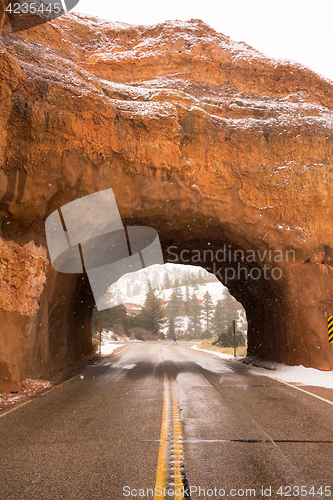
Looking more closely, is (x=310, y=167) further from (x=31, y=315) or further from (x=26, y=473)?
(x=26, y=473)

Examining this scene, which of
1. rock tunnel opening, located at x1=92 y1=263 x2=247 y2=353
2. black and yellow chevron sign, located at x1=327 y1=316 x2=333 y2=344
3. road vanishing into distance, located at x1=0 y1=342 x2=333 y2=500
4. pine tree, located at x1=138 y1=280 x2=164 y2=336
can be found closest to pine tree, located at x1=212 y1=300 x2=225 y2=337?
rock tunnel opening, located at x1=92 y1=263 x2=247 y2=353

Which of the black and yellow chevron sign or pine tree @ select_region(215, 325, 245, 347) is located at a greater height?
the black and yellow chevron sign

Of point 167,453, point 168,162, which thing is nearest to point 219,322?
point 168,162

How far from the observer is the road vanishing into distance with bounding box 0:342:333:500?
3518 millimetres

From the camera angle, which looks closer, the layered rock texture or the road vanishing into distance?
the road vanishing into distance

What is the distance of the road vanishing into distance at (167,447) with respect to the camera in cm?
352

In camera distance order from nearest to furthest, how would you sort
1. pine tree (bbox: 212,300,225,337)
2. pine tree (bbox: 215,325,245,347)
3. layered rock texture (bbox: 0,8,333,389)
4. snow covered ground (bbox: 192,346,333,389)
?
layered rock texture (bbox: 0,8,333,389) → snow covered ground (bbox: 192,346,333,389) → pine tree (bbox: 215,325,245,347) → pine tree (bbox: 212,300,225,337)

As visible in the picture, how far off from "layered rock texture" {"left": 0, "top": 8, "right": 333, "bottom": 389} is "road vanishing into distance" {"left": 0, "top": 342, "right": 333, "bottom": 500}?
12.4 feet

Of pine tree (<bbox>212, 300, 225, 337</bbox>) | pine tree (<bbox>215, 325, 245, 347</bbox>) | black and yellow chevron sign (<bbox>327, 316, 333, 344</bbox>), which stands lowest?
pine tree (<bbox>212, 300, 225, 337</bbox>)

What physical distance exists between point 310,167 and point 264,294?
6600 mm

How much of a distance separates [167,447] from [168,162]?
404 inches

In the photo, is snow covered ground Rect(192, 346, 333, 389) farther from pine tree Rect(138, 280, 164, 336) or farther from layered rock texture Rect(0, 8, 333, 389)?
pine tree Rect(138, 280, 164, 336)

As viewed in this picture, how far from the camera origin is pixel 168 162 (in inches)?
512

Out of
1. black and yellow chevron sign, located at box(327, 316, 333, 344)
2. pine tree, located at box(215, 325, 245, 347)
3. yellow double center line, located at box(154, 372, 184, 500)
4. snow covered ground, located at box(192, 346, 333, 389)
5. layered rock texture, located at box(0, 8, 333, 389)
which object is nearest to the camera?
yellow double center line, located at box(154, 372, 184, 500)
